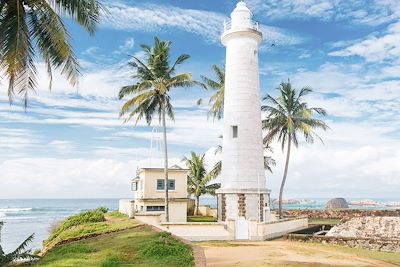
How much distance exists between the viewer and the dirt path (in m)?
15.6

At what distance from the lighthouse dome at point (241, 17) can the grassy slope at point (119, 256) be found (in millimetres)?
15894

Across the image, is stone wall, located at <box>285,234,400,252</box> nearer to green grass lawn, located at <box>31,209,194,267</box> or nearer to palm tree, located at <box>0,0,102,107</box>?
green grass lawn, located at <box>31,209,194,267</box>

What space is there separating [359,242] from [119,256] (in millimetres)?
13980

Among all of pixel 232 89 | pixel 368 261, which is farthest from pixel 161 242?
pixel 232 89

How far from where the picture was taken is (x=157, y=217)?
2378 cm

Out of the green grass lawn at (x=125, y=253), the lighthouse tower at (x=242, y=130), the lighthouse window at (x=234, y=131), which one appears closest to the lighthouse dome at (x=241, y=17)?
the lighthouse tower at (x=242, y=130)

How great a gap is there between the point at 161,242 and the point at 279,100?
21.9m

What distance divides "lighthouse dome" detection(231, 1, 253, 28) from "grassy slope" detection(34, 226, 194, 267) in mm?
15894

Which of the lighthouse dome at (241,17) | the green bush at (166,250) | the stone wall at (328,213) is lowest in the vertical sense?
the stone wall at (328,213)

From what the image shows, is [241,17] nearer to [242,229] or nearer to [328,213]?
[242,229]

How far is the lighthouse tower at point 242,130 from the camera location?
25.5 meters

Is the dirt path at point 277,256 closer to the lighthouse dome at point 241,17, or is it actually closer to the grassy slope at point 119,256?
the grassy slope at point 119,256

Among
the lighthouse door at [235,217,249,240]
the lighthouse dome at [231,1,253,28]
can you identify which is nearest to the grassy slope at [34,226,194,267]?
the lighthouse door at [235,217,249,240]

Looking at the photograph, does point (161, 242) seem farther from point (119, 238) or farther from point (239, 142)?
point (239, 142)
